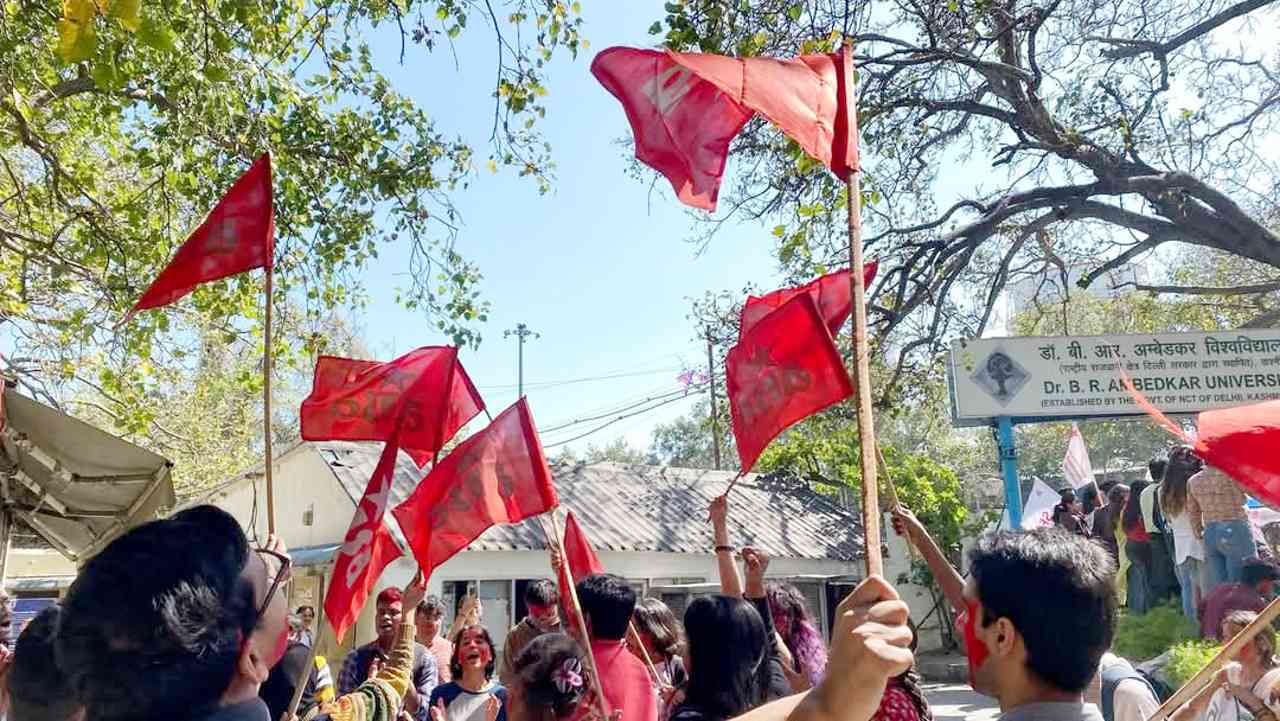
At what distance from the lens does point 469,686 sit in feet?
16.0

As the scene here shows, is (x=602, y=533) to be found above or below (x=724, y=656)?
above

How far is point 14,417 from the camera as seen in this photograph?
664 cm

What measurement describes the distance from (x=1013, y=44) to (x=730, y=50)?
13.2ft

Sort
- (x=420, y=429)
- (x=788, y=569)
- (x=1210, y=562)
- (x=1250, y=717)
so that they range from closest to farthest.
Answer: (x=1250, y=717)
(x=420, y=429)
(x=1210, y=562)
(x=788, y=569)

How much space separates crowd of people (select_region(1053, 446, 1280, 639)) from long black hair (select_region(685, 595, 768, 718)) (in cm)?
163

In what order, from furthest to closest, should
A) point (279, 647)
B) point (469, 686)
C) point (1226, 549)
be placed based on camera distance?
point (1226, 549), point (469, 686), point (279, 647)

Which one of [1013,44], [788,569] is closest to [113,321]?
[1013,44]

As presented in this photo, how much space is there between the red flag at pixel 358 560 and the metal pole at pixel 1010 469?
321 inches

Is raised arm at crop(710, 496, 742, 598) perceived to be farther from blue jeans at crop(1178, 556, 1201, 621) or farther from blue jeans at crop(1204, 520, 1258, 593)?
blue jeans at crop(1178, 556, 1201, 621)

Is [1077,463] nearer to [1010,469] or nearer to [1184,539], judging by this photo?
[1010,469]

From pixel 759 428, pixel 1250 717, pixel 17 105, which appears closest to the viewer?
pixel 759 428

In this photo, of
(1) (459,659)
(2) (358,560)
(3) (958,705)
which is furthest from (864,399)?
(3) (958,705)

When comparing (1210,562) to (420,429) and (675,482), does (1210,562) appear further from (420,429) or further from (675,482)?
(675,482)

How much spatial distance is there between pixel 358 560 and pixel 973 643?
8.74 feet
